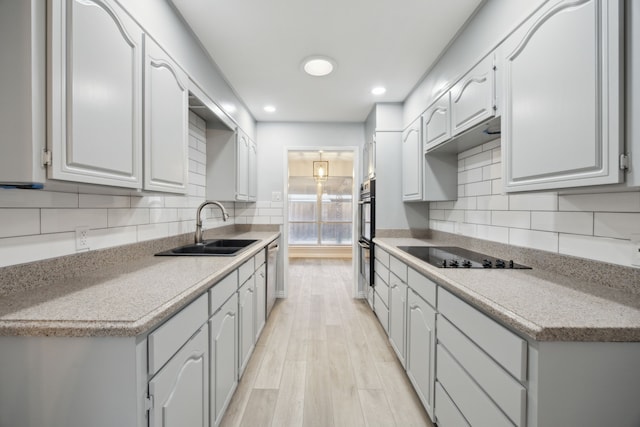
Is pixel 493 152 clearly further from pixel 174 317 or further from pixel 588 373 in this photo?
pixel 174 317

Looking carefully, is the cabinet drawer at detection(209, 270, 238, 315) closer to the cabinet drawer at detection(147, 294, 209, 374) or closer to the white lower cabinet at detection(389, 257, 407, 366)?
the cabinet drawer at detection(147, 294, 209, 374)

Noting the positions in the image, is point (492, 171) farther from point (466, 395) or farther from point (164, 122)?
point (164, 122)

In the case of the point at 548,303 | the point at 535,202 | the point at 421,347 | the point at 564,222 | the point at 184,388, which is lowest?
the point at 421,347

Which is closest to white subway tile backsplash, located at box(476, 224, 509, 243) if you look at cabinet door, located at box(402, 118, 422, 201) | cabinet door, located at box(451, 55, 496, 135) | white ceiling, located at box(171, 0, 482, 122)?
cabinet door, located at box(402, 118, 422, 201)

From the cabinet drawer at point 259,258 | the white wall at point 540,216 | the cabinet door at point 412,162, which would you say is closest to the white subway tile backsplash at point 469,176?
the white wall at point 540,216

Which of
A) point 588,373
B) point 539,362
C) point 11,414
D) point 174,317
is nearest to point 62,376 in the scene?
point 11,414

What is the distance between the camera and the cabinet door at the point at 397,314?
6.72 feet

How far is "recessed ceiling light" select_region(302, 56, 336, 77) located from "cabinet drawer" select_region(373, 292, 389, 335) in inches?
84.6

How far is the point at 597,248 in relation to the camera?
125cm

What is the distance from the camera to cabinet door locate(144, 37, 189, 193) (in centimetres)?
135

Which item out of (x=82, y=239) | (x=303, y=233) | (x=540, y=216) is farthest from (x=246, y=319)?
(x=303, y=233)

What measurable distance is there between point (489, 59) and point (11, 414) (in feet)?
7.92

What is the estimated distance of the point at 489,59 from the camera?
1.55m

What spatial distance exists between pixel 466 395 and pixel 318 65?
93.5 inches
